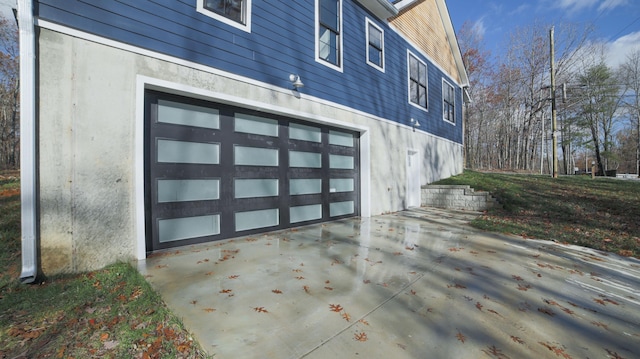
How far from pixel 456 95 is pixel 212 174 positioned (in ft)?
44.4

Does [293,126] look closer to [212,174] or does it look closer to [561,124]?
[212,174]

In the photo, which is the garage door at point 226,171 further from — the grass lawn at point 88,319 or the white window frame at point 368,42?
the white window frame at point 368,42

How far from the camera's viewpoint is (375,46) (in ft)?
26.2

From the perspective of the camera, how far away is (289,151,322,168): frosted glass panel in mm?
5742

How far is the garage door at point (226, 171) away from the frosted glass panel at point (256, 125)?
0.02 metres

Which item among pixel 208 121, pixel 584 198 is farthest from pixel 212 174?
pixel 584 198

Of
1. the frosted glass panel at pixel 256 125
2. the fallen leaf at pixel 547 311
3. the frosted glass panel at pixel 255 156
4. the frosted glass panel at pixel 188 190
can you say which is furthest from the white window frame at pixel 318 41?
the fallen leaf at pixel 547 311

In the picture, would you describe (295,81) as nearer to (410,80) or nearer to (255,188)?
(255,188)

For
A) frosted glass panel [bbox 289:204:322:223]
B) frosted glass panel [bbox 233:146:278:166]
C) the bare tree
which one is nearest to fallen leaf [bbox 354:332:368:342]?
frosted glass panel [bbox 233:146:278:166]

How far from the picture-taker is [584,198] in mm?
8367

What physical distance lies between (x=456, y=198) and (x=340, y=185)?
489cm

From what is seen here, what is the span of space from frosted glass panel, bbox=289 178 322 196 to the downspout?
3743 mm

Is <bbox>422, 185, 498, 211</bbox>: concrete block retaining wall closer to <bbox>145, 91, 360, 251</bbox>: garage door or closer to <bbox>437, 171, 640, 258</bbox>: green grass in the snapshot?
<bbox>437, 171, 640, 258</bbox>: green grass

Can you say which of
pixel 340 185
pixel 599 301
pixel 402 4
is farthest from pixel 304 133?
pixel 402 4
